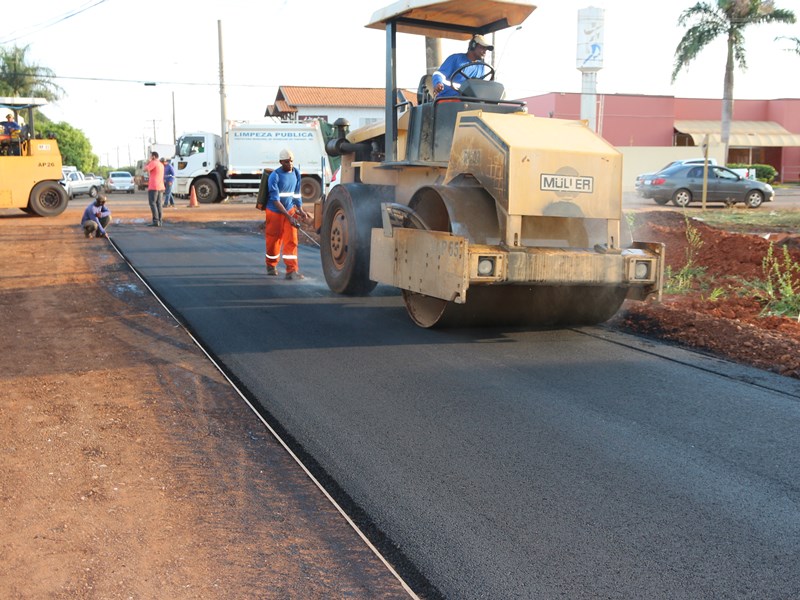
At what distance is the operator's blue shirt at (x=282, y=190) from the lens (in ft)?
37.4

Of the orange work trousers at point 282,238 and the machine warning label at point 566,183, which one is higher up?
the machine warning label at point 566,183

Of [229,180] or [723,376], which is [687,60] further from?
[723,376]

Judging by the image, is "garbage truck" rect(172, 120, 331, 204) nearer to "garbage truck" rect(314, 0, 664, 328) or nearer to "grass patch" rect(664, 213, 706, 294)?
"grass patch" rect(664, 213, 706, 294)

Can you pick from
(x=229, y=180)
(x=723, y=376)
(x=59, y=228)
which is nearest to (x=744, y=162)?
(x=229, y=180)

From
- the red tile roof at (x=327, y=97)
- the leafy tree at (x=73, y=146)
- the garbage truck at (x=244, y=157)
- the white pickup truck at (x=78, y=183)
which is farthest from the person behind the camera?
the leafy tree at (x=73, y=146)

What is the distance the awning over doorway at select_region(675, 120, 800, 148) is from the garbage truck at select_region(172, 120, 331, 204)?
22.9 m

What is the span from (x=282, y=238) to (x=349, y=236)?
7.18ft

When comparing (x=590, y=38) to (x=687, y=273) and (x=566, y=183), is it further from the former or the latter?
(x=566, y=183)

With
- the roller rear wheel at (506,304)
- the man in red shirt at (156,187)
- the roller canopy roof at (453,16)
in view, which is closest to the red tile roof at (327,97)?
the man in red shirt at (156,187)

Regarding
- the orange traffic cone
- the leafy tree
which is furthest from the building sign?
the leafy tree

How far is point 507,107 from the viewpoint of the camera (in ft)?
26.7

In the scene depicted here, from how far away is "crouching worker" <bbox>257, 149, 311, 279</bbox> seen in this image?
1137 centimetres

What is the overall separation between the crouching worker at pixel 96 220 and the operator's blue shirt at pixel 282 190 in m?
7.43

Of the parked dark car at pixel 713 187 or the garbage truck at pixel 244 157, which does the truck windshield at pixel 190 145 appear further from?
the parked dark car at pixel 713 187
